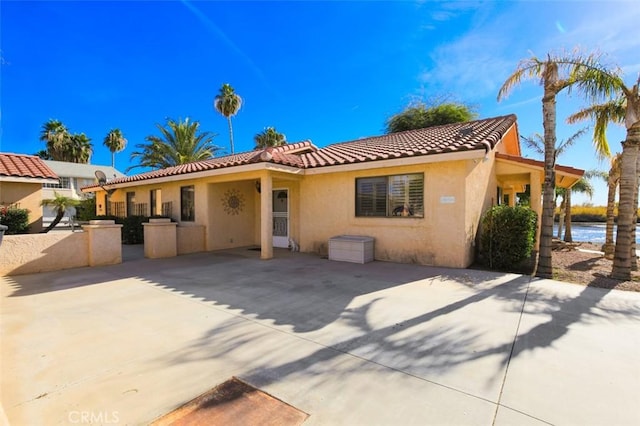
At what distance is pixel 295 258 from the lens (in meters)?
10.2

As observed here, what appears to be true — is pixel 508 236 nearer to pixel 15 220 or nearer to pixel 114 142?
pixel 15 220

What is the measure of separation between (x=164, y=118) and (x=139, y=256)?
20055 millimetres

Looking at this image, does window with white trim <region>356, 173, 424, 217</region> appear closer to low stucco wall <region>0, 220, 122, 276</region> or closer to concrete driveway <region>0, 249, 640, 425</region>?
concrete driveway <region>0, 249, 640, 425</region>

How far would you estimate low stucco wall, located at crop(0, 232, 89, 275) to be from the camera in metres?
7.55

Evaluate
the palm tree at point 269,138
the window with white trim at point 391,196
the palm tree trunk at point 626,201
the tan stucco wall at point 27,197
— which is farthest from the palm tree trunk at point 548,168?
the palm tree at point 269,138

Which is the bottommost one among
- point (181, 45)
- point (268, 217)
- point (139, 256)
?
point (139, 256)

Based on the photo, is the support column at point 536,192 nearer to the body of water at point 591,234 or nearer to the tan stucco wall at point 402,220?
the tan stucco wall at point 402,220

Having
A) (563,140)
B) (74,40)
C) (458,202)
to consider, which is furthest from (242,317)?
(563,140)

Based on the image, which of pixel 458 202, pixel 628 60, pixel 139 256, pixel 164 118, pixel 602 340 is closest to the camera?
pixel 602 340

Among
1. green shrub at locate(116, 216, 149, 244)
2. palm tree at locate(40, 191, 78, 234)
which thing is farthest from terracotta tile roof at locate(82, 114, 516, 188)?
palm tree at locate(40, 191, 78, 234)

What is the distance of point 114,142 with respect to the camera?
49.1 m

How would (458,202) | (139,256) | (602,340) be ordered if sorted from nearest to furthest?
(602,340) < (458,202) < (139,256)

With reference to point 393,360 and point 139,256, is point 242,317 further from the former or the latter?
point 139,256

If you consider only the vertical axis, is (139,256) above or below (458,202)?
below
